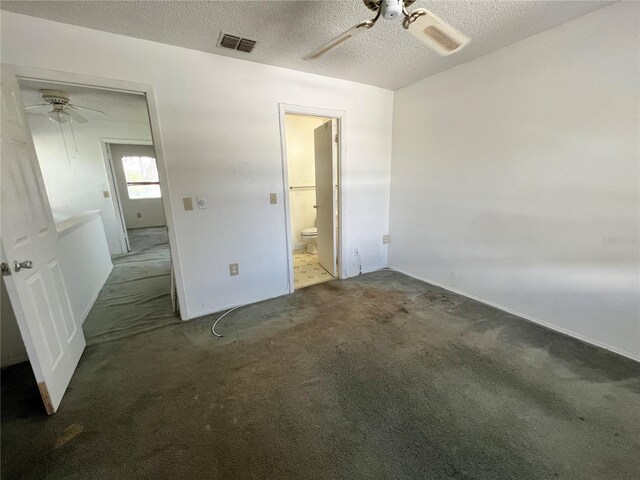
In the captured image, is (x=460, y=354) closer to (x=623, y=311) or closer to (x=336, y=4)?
(x=623, y=311)

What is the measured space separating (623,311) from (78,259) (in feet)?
15.5

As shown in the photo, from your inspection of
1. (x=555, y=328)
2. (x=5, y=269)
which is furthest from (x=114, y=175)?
(x=555, y=328)

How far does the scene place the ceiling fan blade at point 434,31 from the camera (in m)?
1.24

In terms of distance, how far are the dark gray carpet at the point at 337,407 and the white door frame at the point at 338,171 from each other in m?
1.03

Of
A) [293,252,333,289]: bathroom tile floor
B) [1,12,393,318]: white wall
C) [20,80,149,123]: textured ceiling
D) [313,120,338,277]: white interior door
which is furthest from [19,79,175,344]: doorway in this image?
[313,120,338,277]: white interior door

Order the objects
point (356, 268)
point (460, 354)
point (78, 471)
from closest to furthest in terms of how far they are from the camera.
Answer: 1. point (78, 471)
2. point (460, 354)
3. point (356, 268)

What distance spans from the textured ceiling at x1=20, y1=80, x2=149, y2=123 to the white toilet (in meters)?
2.70

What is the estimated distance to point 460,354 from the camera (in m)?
1.89

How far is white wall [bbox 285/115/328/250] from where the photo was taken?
14.0ft

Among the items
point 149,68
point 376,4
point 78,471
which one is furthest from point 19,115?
point 376,4

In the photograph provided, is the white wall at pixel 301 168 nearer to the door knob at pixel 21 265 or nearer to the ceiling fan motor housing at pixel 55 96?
the ceiling fan motor housing at pixel 55 96

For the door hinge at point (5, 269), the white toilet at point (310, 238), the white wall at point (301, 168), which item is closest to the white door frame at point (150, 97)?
the door hinge at point (5, 269)

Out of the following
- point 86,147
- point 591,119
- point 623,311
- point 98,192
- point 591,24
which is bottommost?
point 623,311

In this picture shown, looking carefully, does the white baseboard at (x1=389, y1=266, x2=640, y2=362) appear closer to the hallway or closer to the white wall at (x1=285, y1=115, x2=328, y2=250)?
the white wall at (x1=285, y1=115, x2=328, y2=250)
